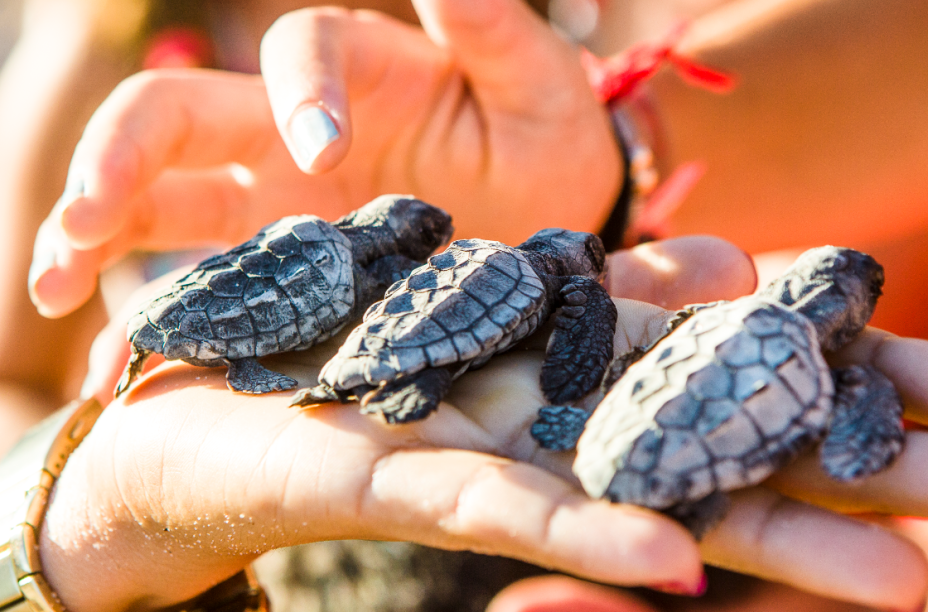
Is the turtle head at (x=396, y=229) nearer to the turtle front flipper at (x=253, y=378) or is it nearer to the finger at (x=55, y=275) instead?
the turtle front flipper at (x=253, y=378)

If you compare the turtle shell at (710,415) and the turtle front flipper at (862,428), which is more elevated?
the turtle shell at (710,415)

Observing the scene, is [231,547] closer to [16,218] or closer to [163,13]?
[16,218]

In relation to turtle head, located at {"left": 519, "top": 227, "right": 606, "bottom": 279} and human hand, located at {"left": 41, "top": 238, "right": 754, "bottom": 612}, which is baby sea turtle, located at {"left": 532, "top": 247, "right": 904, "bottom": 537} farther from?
turtle head, located at {"left": 519, "top": 227, "right": 606, "bottom": 279}

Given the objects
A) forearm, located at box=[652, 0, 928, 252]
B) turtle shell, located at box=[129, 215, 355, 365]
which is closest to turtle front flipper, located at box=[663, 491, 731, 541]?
turtle shell, located at box=[129, 215, 355, 365]

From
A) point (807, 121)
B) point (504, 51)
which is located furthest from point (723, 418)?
point (807, 121)

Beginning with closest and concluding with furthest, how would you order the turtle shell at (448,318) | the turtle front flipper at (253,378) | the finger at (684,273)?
the turtle shell at (448,318), the turtle front flipper at (253,378), the finger at (684,273)

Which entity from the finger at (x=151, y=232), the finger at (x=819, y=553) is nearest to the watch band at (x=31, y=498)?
the finger at (x=151, y=232)

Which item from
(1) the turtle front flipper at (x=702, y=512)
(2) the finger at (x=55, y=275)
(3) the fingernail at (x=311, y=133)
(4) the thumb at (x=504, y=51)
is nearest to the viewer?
(1) the turtle front flipper at (x=702, y=512)

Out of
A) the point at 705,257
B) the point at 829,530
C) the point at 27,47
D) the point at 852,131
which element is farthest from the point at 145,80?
the point at 852,131
